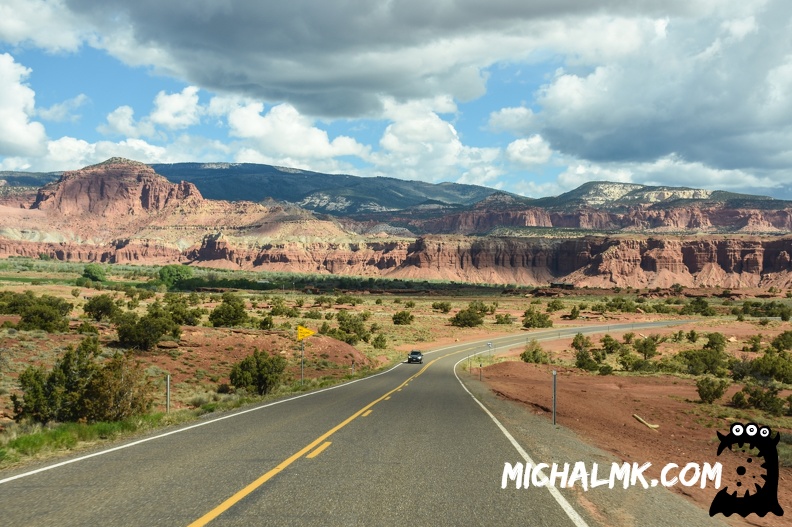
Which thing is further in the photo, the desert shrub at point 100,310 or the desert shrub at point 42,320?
the desert shrub at point 100,310

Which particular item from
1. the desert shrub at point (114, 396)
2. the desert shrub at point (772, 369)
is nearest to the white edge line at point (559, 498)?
the desert shrub at point (114, 396)

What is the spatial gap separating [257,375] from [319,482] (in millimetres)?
19279

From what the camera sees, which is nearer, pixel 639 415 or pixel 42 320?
pixel 639 415

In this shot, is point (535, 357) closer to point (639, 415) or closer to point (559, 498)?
point (639, 415)

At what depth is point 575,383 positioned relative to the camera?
30.9 meters

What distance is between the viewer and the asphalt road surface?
6.45 m

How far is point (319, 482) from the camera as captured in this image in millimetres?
7824

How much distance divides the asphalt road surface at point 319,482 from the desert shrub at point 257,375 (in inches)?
480

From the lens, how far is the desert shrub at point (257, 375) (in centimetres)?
2575

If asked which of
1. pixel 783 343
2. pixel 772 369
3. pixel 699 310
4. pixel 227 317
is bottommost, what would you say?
pixel 699 310

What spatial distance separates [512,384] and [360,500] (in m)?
23.1

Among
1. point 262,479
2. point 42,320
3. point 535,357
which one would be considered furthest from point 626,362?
point 42,320

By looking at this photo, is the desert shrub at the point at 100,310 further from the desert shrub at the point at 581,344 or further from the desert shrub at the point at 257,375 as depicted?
the desert shrub at the point at 581,344

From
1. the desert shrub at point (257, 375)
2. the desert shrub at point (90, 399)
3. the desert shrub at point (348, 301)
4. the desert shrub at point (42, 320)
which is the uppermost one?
the desert shrub at point (42, 320)
